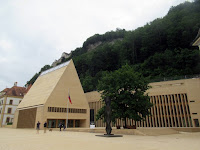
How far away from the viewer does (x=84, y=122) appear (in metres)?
37.4

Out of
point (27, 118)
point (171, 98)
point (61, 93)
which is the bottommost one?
point (27, 118)

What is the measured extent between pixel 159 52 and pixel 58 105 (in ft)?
132

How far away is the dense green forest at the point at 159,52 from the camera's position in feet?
149

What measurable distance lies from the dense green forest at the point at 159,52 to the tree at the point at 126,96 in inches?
660

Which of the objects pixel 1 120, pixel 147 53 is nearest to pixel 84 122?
pixel 1 120

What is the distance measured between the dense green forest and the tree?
16.8 meters

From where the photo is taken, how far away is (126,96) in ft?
69.4

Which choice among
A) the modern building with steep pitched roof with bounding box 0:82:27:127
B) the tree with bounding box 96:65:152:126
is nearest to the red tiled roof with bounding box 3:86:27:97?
the modern building with steep pitched roof with bounding box 0:82:27:127

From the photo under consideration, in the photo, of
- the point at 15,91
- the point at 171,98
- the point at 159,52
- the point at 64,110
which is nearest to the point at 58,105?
the point at 64,110

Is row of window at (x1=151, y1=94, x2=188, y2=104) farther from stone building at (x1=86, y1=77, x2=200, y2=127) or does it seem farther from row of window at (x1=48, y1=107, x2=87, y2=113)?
row of window at (x1=48, y1=107, x2=87, y2=113)

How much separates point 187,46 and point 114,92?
132 ft

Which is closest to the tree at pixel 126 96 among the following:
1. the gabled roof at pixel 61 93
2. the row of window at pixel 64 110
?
the row of window at pixel 64 110

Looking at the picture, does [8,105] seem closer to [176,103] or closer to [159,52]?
[176,103]

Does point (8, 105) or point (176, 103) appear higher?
point (8, 105)
